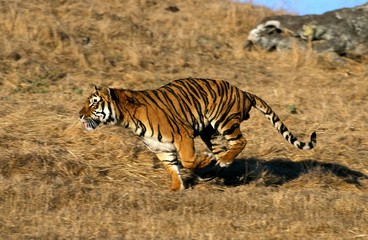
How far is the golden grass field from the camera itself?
23.8 feet

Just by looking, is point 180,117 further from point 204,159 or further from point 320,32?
point 320,32

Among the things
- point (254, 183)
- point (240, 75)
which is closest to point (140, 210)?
point (254, 183)

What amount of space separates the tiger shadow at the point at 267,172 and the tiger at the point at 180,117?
0.23 metres

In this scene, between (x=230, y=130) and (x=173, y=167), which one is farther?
(x=230, y=130)

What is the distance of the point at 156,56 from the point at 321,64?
3339mm

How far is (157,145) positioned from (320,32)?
9.31 metres

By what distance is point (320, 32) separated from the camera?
56.9 ft

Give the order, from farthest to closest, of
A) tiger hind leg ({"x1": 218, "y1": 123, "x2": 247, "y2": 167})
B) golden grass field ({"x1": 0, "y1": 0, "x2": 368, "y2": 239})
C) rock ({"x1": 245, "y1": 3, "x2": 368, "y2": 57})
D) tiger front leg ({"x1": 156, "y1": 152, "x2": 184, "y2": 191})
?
rock ({"x1": 245, "y1": 3, "x2": 368, "y2": 57}) < tiger hind leg ({"x1": 218, "y1": 123, "x2": 247, "y2": 167}) < tiger front leg ({"x1": 156, "y1": 152, "x2": 184, "y2": 191}) < golden grass field ({"x1": 0, "y1": 0, "x2": 368, "y2": 239})

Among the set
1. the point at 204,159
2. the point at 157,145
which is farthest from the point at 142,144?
the point at 204,159

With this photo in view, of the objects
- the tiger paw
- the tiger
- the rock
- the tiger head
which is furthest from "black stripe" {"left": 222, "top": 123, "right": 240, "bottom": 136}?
the rock

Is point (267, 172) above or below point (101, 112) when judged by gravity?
below

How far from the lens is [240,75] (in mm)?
16141

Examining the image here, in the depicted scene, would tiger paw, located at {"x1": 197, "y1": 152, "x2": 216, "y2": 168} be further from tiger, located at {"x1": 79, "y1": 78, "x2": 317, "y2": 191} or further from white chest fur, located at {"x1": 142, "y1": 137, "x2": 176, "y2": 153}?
white chest fur, located at {"x1": 142, "y1": 137, "x2": 176, "y2": 153}

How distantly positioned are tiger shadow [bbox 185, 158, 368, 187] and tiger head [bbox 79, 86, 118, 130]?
133 cm
